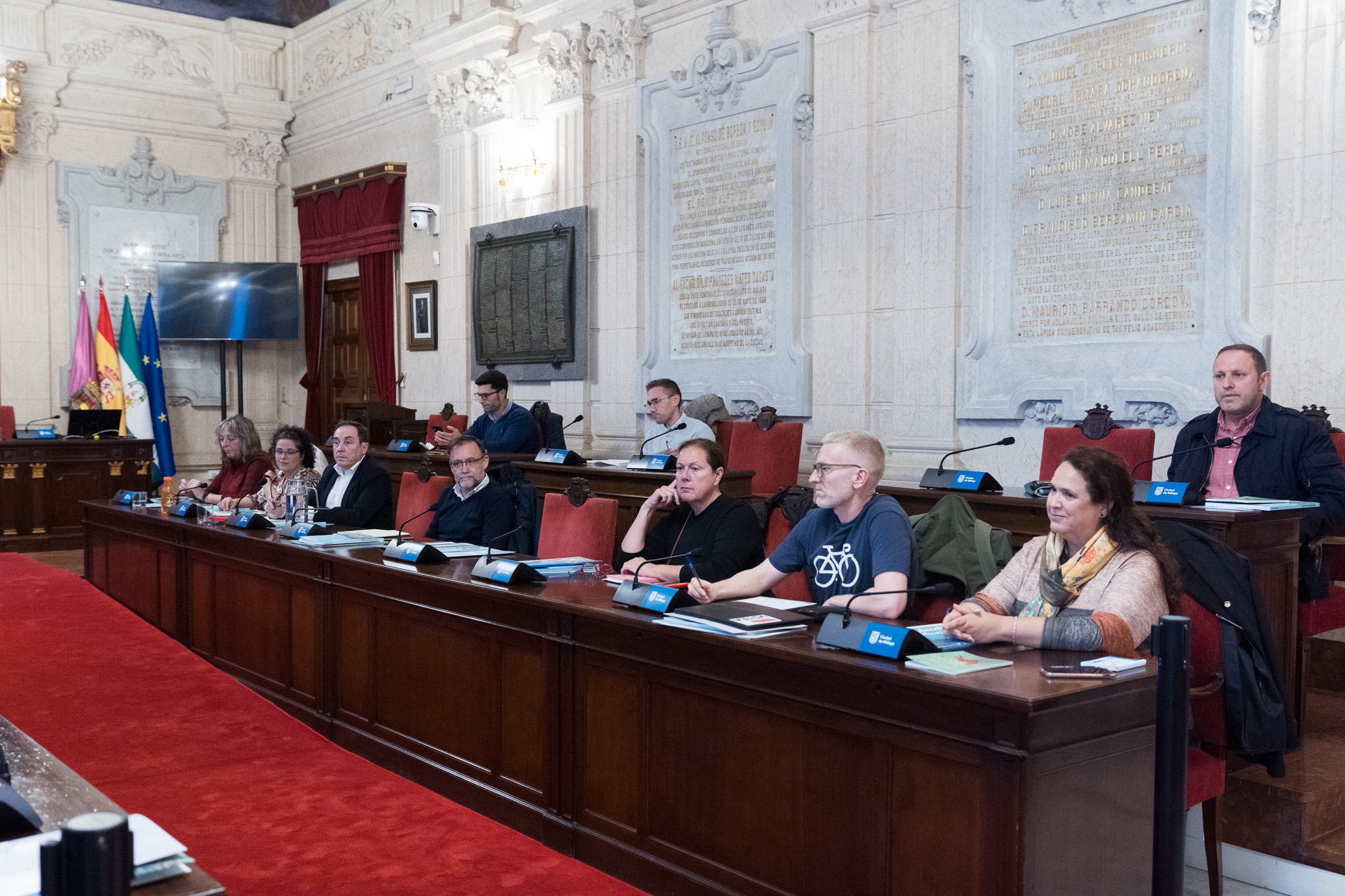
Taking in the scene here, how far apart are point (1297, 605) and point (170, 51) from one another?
35.5 ft

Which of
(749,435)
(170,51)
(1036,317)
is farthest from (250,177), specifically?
(1036,317)

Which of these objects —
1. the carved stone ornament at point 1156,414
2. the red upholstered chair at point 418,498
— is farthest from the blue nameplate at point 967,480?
the red upholstered chair at point 418,498

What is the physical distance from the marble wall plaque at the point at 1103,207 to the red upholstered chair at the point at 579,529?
2.42m

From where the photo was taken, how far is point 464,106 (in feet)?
29.5

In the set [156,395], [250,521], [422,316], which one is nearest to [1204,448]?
[250,521]

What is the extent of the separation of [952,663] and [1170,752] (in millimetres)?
423

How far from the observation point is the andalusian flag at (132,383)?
1055 cm

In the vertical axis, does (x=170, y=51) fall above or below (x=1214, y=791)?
above

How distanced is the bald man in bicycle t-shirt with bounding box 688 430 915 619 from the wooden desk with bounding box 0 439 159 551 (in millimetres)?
7002

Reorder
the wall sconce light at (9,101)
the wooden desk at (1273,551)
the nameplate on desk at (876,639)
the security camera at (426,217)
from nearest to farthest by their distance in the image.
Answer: the nameplate on desk at (876,639)
the wooden desk at (1273,551)
the security camera at (426,217)
the wall sconce light at (9,101)

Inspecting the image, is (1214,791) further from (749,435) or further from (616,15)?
(616,15)

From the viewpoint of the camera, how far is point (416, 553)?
3.61 m

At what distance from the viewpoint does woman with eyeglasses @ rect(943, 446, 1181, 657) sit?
231cm

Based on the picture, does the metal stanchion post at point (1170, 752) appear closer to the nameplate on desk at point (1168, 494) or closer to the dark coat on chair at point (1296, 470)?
the nameplate on desk at point (1168, 494)
